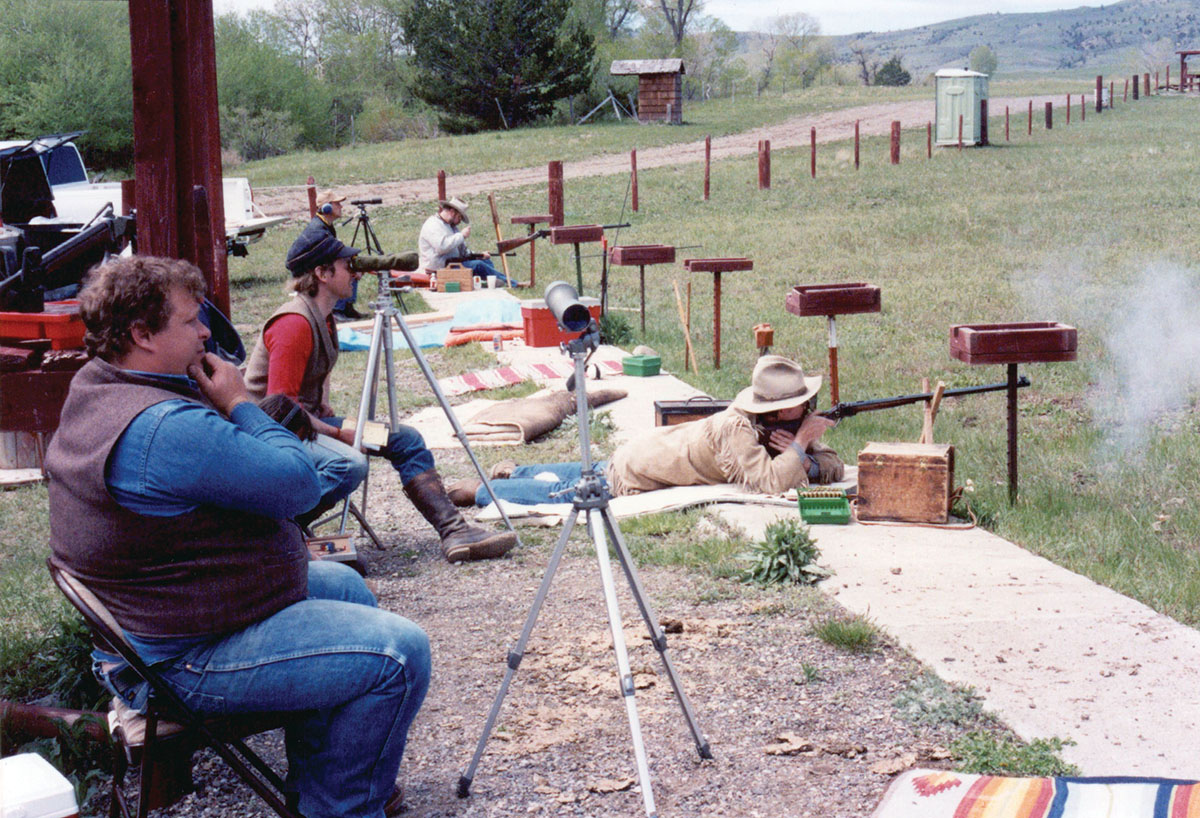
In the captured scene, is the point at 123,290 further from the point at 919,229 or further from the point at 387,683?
the point at 919,229

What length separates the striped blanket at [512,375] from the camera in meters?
9.54

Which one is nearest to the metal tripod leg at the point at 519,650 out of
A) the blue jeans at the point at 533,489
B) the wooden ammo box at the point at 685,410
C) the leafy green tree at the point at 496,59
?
the blue jeans at the point at 533,489

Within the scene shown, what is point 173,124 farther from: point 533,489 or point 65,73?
point 65,73

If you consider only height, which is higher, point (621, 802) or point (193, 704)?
point (193, 704)

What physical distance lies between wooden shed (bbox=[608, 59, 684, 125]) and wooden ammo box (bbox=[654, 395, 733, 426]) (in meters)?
35.9

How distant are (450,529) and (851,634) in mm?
1973

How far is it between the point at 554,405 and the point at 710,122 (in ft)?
115

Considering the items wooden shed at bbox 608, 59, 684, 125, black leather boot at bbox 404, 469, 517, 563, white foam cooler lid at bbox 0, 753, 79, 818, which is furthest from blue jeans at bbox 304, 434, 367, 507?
wooden shed at bbox 608, 59, 684, 125

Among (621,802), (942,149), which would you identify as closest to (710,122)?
(942,149)

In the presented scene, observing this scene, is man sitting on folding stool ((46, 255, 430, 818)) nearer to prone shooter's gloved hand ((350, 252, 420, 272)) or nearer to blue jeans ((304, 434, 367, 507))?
blue jeans ((304, 434, 367, 507))

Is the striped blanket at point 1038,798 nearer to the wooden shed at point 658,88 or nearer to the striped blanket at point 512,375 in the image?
the striped blanket at point 512,375

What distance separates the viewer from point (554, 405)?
27.0 ft

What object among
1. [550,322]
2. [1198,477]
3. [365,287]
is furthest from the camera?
[365,287]

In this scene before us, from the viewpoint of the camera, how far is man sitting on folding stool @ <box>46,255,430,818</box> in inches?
102
